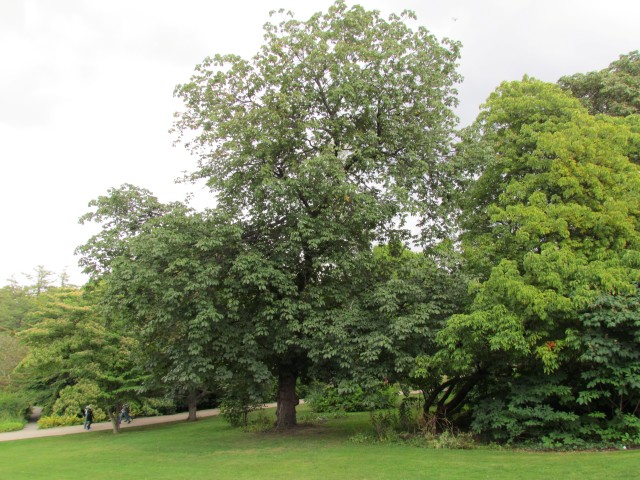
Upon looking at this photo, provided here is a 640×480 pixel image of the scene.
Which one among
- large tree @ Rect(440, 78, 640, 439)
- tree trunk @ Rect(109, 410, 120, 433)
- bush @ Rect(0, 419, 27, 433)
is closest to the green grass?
large tree @ Rect(440, 78, 640, 439)

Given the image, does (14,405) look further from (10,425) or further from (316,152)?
(316,152)

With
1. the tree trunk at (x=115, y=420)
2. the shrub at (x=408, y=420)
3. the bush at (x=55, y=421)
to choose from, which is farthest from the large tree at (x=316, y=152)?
the bush at (x=55, y=421)

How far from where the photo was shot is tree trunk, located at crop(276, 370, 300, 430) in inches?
660

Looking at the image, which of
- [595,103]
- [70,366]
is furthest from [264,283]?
[595,103]

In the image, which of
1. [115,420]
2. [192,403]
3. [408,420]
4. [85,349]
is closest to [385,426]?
[408,420]

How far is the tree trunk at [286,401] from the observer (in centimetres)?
1676

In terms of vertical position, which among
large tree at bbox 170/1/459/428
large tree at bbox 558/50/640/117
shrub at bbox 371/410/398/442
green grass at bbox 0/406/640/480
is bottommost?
green grass at bbox 0/406/640/480

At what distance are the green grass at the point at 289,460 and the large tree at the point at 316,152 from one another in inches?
105

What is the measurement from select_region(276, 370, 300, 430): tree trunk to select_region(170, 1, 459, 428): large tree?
97cm

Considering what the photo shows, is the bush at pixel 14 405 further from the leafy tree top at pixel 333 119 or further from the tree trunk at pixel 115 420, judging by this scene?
the leafy tree top at pixel 333 119

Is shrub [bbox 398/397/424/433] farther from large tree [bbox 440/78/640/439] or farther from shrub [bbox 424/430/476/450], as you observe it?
large tree [bbox 440/78/640/439]

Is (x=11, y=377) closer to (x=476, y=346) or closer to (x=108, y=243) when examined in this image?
(x=108, y=243)

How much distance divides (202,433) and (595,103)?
67.1 feet

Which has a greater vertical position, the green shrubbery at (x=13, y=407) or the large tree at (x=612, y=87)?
the large tree at (x=612, y=87)
